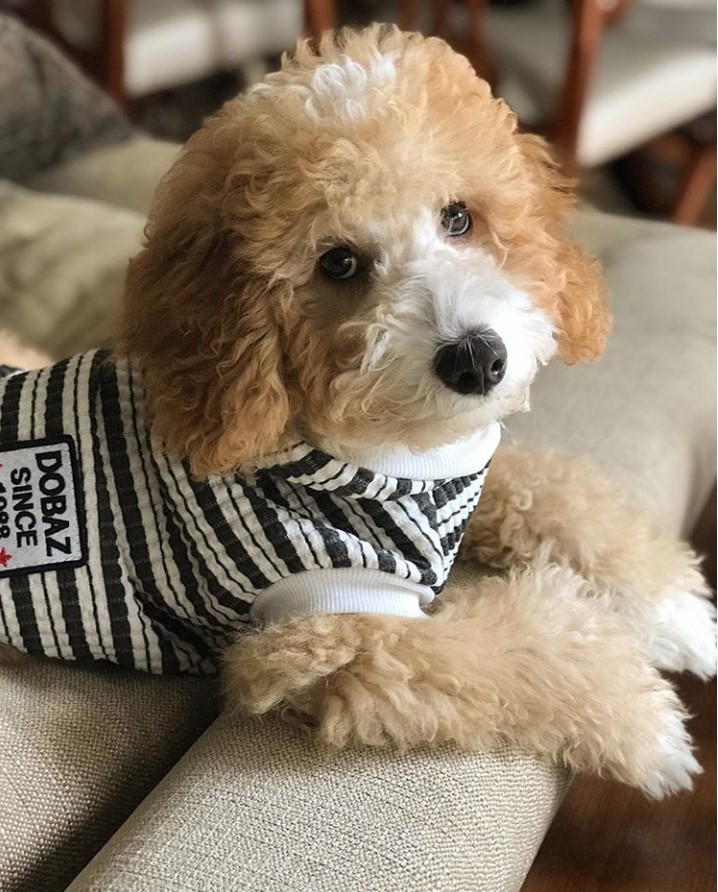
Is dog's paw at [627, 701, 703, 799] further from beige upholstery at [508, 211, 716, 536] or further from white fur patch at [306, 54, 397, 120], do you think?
white fur patch at [306, 54, 397, 120]

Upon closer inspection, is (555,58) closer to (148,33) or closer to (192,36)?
(192,36)

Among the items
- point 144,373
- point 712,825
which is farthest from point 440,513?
point 712,825

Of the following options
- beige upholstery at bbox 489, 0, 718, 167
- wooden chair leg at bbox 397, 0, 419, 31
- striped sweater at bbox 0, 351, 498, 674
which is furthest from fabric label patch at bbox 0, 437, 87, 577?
wooden chair leg at bbox 397, 0, 419, 31

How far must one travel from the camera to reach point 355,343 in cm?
95

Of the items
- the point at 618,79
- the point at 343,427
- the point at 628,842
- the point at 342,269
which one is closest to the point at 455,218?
the point at 342,269

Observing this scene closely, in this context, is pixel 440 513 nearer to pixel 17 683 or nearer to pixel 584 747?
pixel 584 747

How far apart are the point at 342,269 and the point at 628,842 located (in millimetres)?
852

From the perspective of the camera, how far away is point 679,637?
4.20 ft

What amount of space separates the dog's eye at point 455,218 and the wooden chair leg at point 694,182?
242cm

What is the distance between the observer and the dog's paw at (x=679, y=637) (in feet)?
4.17

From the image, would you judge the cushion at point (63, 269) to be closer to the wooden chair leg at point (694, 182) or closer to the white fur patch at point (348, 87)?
the white fur patch at point (348, 87)

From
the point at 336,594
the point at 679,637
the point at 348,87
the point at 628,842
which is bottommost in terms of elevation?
the point at 628,842

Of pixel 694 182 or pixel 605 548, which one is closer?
pixel 605 548

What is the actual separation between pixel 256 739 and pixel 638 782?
1.36ft
